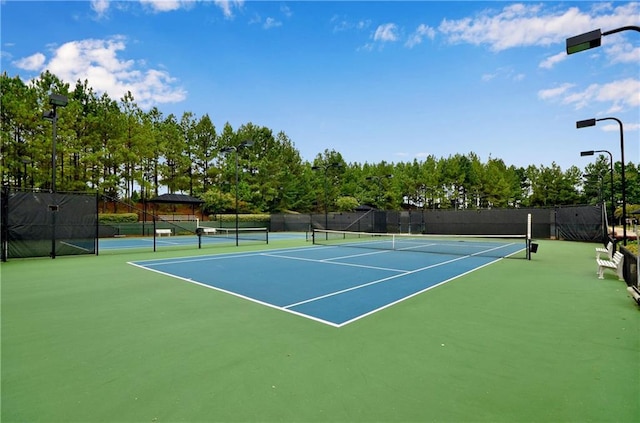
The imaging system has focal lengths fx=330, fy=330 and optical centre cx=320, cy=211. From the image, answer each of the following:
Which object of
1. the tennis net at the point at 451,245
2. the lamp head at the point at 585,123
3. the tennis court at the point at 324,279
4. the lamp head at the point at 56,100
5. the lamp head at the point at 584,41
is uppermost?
the lamp head at the point at 56,100

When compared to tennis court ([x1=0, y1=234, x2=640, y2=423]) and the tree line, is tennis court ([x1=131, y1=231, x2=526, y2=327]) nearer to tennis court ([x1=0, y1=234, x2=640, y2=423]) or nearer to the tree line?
tennis court ([x1=0, y1=234, x2=640, y2=423])

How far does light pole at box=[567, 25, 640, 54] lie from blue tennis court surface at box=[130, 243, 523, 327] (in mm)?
4874

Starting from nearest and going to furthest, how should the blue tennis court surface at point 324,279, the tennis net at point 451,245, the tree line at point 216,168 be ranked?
the blue tennis court surface at point 324,279, the tennis net at point 451,245, the tree line at point 216,168

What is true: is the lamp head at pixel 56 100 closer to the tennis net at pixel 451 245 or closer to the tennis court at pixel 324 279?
the tennis court at pixel 324 279

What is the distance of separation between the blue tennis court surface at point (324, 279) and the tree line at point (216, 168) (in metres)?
8.96

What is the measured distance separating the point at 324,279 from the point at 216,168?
37.1 metres

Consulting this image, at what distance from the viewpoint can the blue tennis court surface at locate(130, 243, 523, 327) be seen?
214 inches

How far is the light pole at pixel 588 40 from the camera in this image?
5.09 metres

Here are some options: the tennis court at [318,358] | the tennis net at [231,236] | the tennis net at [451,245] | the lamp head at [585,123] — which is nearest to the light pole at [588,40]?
the tennis court at [318,358]

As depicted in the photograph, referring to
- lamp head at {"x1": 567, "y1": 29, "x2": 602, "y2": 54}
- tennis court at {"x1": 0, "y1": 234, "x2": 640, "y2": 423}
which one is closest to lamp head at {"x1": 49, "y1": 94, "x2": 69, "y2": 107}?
tennis court at {"x1": 0, "y1": 234, "x2": 640, "y2": 423}

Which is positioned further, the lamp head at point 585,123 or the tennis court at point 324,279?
the lamp head at point 585,123

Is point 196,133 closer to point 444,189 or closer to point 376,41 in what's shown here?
point 376,41

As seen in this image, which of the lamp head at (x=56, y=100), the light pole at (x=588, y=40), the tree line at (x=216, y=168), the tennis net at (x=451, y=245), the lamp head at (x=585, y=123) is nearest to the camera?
the light pole at (x=588, y=40)

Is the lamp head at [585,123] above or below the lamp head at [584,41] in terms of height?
below
